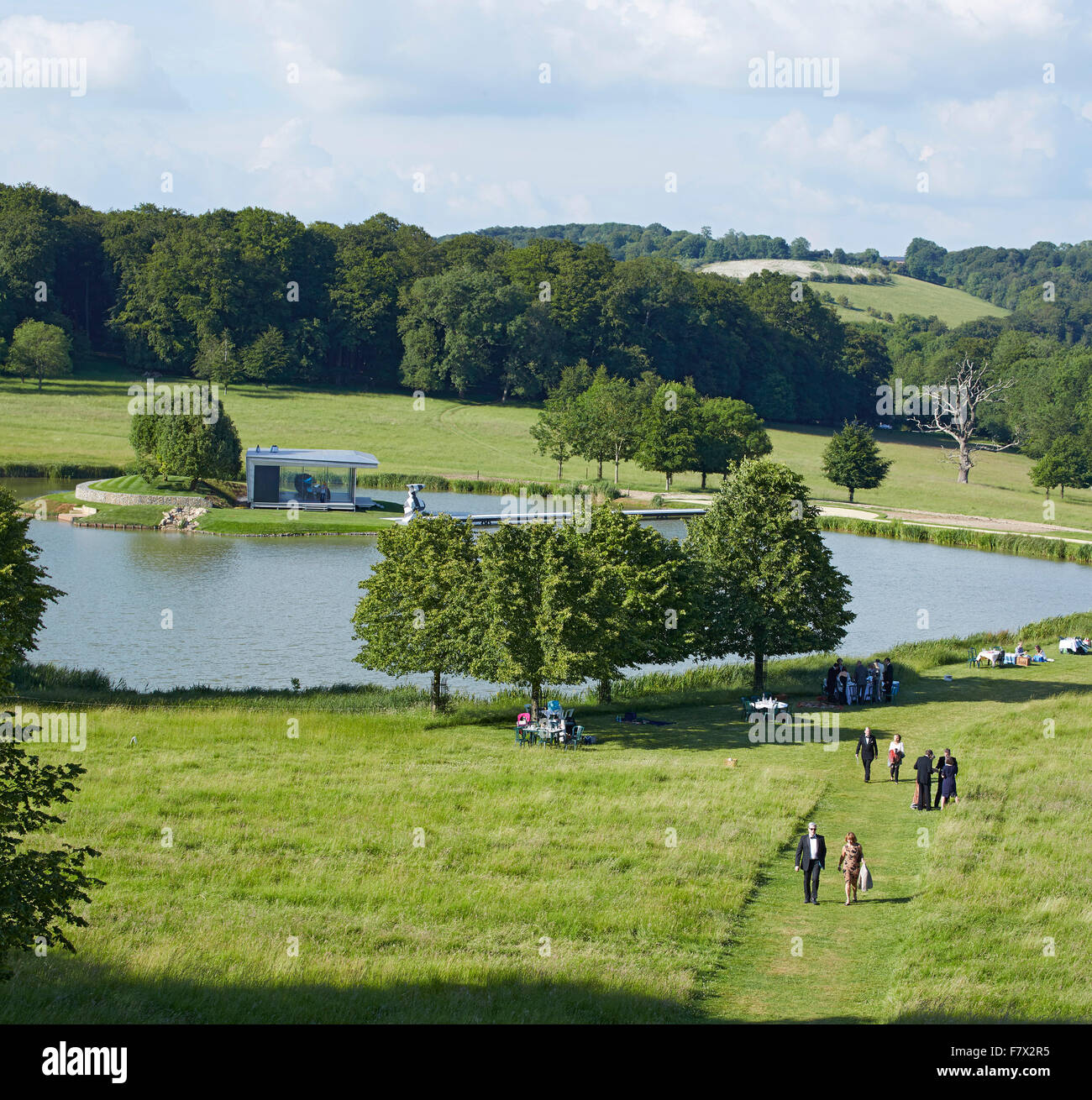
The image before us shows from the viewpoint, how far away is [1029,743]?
102 ft

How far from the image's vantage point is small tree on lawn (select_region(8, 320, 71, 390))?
369ft

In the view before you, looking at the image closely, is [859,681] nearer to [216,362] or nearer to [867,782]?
[867,782]

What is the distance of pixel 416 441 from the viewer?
111688 mm

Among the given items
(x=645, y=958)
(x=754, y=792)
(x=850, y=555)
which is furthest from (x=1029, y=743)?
(x=850, y=555)

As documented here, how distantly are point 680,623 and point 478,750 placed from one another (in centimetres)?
956

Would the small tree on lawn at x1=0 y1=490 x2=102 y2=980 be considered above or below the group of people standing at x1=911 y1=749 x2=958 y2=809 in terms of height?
above

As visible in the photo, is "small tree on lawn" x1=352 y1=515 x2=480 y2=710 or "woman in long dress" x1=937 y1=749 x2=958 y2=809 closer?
"woman in long dress" x1=937 y1=749 x2=958 y2=809

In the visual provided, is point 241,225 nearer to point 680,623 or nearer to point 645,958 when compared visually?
point 680,623

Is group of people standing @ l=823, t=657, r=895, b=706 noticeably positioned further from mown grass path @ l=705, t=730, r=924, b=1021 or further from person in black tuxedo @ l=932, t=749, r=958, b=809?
person in black tuxedo @ l=932, t=749, r=958, b=809

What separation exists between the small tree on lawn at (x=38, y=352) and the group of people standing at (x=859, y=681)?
97.4 meters

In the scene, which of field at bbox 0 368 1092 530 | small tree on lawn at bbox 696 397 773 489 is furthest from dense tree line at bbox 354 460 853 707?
small tree on lawn at bbox 696 397 773 489

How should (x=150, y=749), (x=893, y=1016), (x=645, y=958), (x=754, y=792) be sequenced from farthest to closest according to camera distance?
1. (x=150, y=749)
2. (x=754, y=792)
3. (x=645, y=958)
4. (x=893, y=1016)

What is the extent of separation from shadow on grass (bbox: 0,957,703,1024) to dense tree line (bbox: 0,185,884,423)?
110m

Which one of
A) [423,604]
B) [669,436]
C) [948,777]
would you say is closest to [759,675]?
[423,604]
